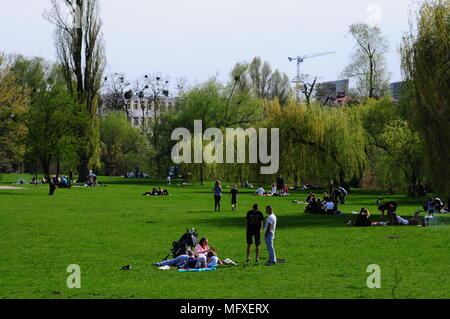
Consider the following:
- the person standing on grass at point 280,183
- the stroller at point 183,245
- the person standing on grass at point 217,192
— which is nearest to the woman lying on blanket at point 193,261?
the stroller at point 183,245

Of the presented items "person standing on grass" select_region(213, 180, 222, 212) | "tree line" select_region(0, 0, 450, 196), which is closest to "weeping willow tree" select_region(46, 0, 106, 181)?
"tree line" select_region(0, 0, 450, 196)

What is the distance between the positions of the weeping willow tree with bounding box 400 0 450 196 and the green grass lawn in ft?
9.83

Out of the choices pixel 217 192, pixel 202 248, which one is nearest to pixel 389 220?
pixel 217 192

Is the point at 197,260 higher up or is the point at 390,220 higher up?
the point at 390,220

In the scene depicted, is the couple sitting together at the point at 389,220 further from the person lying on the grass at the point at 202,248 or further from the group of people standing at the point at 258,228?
the person lying on the grass at the point at 202,248

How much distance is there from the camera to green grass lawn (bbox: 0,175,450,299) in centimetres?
1633

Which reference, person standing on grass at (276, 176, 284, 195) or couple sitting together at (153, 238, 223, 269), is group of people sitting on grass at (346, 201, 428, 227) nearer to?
couple sitting together at (153, 238, 223, 269)

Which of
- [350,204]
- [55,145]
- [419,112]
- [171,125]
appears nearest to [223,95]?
[171,125]

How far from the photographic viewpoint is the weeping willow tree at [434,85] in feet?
109

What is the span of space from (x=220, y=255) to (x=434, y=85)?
15.8m

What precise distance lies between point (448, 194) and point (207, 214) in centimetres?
1254

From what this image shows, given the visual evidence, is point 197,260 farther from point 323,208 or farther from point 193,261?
point 323,208

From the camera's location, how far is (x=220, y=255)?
2270cm

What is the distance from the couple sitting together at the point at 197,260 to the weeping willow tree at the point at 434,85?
54.8 feet
